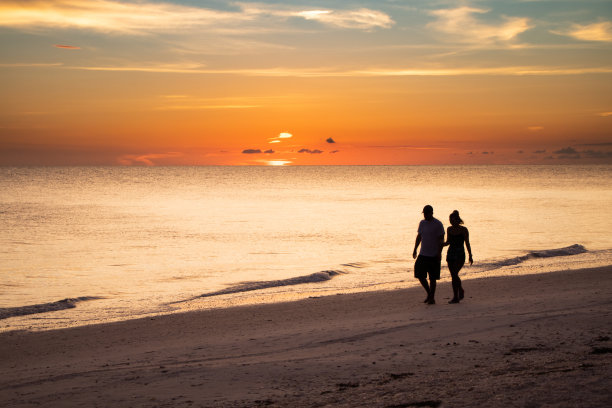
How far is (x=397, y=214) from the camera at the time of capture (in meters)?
51.2

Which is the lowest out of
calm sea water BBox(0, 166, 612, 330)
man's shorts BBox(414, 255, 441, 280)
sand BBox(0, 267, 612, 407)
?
calm sea water BBox(0, 166, 612, 330)

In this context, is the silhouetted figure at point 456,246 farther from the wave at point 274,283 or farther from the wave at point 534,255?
the wave at point 534,255

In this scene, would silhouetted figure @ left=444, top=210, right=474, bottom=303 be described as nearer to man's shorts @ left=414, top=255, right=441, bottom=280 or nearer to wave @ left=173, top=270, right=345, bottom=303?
man's shorts @ left=414, top=255, right=441, bottom=280

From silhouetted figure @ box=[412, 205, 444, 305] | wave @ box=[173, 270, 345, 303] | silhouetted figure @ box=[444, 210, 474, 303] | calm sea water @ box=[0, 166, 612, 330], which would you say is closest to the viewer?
silhouetted figure @ box=[412, 205, 444, 305]

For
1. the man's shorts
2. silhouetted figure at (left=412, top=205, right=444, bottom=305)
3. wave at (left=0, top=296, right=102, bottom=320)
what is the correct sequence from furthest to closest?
wave at (left=0, top=296, right=102, bottom=320) < the man's shorts < silhouetted figure at (left=412, top=205, right=444, bottom=305)

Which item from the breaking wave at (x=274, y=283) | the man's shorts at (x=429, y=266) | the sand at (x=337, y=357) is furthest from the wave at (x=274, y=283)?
the man's shorts at (x=429, y=266)

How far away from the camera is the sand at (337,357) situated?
6230 millimetres

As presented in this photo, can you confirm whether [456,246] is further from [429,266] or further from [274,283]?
[274,283]

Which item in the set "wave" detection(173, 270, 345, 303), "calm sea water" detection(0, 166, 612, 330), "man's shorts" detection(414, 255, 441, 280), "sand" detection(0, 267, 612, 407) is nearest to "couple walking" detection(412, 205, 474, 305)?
"man's shorts" detection(414, 255, 441, 280)

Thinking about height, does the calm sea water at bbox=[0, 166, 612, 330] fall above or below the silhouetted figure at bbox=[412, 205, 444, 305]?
below

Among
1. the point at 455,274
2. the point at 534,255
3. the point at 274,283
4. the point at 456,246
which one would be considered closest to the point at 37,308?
the point at 274,283

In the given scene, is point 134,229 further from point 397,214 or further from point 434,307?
point 434,307

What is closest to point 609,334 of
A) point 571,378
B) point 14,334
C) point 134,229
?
point 571,378

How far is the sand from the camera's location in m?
6.23
